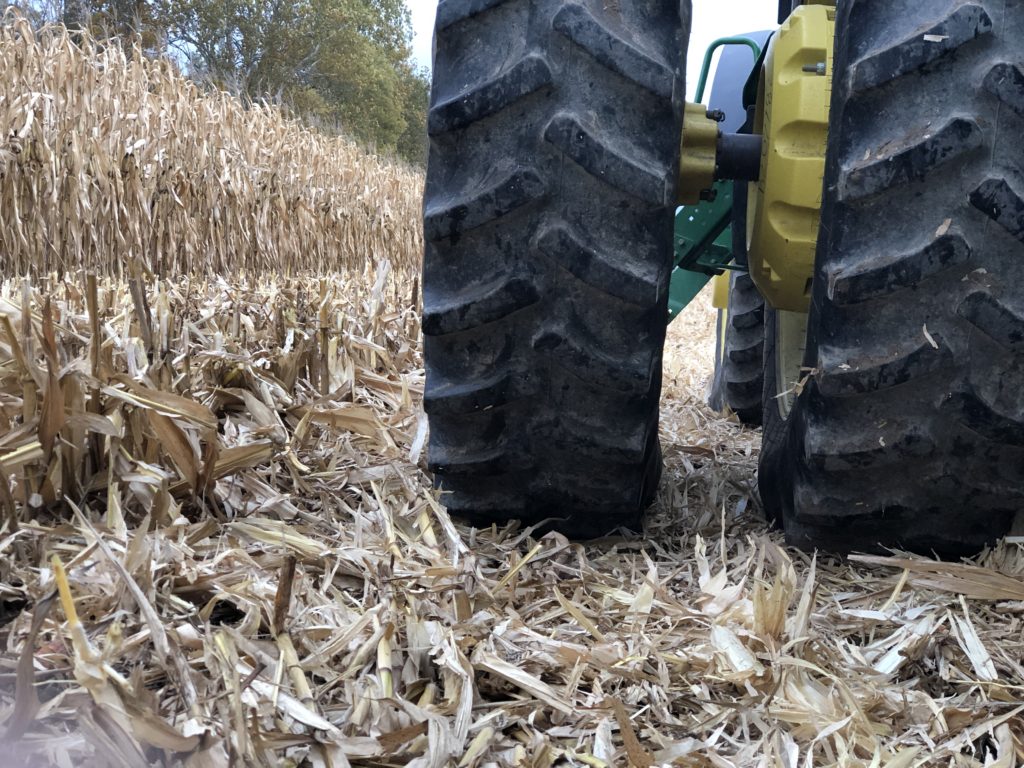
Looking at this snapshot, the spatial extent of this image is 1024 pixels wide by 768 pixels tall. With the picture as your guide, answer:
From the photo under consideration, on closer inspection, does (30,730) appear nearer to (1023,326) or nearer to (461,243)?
(461,243)

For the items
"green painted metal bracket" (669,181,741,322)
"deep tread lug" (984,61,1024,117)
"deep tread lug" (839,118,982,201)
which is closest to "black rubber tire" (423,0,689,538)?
"deep tread lug" (839,118,982,201)

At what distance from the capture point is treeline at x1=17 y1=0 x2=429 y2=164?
88.3 ft

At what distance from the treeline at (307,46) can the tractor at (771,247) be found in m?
23.0

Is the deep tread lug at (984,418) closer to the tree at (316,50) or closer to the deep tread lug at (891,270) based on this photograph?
the deep tread lug at (891,270)

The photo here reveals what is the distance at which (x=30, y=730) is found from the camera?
0.84 metres

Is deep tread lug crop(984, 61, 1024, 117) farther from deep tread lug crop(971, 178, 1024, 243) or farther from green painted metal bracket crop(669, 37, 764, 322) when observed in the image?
green painted metal bracket crop(669, 37, 764, 322)

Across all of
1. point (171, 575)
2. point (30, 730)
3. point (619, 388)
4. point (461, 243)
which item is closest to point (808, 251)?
point (619, 388)

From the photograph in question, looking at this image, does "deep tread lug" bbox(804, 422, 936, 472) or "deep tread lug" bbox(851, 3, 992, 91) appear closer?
"deep tread lug" bbox(851, 3, 992, 91)

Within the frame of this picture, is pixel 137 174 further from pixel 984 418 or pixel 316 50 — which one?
pixel 316 50

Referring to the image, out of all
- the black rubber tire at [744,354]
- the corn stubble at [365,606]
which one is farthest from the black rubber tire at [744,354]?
the corn stubble at [365,606]

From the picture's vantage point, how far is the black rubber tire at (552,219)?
1.25 m

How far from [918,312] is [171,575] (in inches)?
39.9

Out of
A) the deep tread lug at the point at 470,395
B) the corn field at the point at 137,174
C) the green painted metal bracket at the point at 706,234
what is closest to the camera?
the deep tread lug at the point at 470,395

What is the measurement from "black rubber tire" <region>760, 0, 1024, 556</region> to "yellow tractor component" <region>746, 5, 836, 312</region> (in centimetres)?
17
